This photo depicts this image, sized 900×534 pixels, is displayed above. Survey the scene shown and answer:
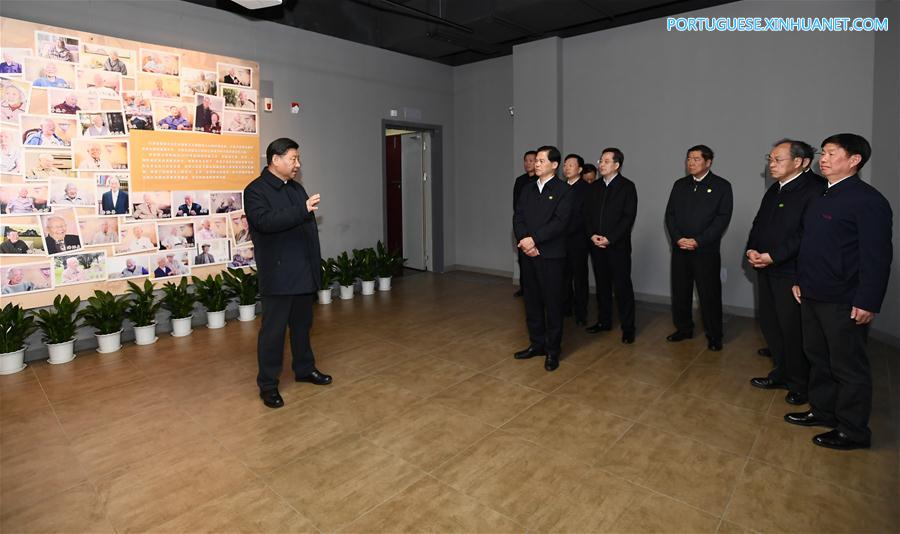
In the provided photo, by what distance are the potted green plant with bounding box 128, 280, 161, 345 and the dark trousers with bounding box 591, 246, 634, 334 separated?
405 cm

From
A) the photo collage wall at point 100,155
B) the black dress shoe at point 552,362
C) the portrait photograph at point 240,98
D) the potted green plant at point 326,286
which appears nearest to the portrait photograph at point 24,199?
the photo collage wall at point 100,155

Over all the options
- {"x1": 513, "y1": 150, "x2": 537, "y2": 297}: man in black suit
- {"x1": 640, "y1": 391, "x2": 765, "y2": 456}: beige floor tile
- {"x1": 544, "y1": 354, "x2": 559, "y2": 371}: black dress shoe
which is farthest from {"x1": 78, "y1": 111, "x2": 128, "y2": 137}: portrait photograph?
{"x1": 640, "y1": 391, "x2": 765, "y2": 456}: beige floor tile

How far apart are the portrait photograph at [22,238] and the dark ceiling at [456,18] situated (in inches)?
103

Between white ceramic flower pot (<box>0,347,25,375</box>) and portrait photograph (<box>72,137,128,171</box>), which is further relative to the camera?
portrait photograph (<box>72,137,128,171</box>)

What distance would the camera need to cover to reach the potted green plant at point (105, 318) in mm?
4379

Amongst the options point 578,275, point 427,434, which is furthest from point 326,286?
point 427,434

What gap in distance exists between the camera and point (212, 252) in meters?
5.43

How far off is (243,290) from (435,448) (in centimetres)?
341

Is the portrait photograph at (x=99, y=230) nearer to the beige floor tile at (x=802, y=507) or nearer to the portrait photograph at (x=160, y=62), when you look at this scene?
the portrait photograph at (x=160, y=62)

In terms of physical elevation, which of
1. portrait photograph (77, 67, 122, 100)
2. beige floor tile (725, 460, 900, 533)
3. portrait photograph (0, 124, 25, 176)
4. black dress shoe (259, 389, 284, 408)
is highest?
portrait photograph (77, 67, 122, 100)

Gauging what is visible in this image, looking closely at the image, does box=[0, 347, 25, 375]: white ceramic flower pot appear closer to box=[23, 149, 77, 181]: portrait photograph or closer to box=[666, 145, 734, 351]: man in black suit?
box=[23, 149, 77, 181]: portrait photograph

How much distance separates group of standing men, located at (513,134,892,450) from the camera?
2.61 m

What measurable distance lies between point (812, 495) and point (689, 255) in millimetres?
2375

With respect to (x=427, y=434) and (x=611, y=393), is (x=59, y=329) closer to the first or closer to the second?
(x=427, y=434)
